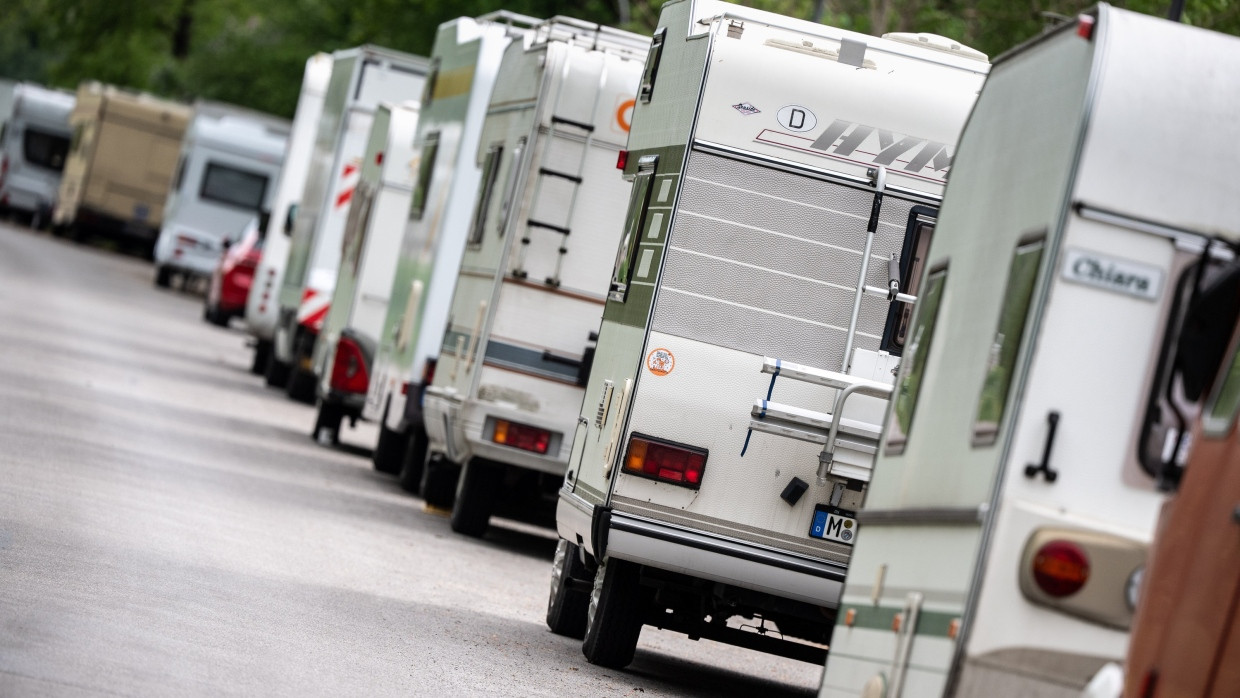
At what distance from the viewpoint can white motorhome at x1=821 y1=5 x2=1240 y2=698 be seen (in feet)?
18.6

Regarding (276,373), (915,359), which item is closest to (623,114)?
(915,359)

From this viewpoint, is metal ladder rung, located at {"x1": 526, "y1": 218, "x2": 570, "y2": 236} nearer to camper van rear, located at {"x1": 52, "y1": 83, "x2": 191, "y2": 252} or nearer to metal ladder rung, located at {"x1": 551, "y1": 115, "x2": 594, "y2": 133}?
metal ladder rung, located at {"x1": 551, "y1": 115, "x2": 594, "y2": 133}

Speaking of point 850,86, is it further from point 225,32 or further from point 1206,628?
point 225,32

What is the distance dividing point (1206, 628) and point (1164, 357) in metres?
1.10

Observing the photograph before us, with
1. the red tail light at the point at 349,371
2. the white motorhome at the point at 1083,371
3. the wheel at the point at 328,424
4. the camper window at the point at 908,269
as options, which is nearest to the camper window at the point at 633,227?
the camper window at the point at 908,269

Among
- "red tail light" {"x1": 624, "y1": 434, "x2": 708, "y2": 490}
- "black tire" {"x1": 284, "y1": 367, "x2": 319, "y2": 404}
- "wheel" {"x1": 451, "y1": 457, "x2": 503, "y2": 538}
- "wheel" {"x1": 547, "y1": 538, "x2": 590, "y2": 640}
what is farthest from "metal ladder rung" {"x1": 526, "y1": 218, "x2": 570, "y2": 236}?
"black tire" {"x1": 284, "y1": 367, "x2": 319, "y2": 404}

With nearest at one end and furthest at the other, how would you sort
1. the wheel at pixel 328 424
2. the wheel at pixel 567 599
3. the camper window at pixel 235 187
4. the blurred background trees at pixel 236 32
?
1. the wheel at pixel 567 599
2. the wheel at pixel 328 424
3. the camper window at pixel 235 187
4. the blurred background trees at pixel 236 32

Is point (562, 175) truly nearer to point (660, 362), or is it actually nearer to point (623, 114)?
point (623, 114)

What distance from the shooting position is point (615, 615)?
10.4 meters

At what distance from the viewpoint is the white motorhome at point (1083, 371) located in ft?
18.6

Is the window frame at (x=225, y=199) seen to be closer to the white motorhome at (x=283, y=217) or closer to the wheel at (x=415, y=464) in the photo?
the white motorhome at (x=283, y=217)

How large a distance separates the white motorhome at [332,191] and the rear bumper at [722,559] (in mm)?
13631

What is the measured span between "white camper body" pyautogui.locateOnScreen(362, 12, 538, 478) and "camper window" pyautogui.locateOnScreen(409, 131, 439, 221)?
0.02 meters

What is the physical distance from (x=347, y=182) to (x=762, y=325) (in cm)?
1455
